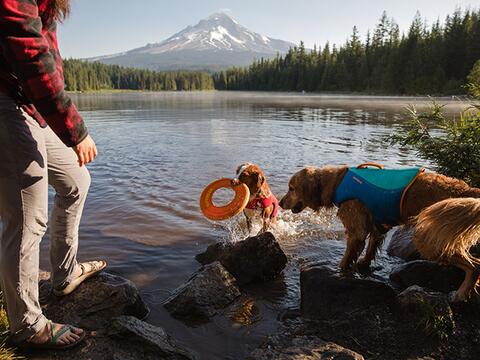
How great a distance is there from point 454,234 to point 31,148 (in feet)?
13.0

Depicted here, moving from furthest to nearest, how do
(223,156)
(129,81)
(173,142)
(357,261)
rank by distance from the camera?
(129,81) < (173,142) < (223,156) < (357,261)

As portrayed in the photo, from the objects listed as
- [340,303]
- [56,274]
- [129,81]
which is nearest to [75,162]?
[56,274]

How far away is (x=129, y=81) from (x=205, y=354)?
20653 cm

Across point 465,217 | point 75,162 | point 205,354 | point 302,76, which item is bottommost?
point 205,354

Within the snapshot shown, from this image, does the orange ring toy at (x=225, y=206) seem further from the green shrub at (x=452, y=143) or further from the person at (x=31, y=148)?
the person at (x=31, y=148)

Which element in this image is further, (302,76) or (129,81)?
(129,81)

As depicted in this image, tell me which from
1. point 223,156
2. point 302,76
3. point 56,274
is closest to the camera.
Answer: point 56,274

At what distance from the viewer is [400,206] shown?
4875mm

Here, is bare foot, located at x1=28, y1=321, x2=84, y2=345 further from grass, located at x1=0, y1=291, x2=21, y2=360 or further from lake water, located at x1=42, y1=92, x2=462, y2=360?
lake water, located at x1=42, y1=92, x2=462, y2=360

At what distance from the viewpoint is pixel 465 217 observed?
12.2 ft

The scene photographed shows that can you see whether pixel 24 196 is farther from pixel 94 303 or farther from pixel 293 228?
pixel 293 228

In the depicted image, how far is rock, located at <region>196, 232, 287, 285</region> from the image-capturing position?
18.0 feet

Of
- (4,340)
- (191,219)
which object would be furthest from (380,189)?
(191,219)

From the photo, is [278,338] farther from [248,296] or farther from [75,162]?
[75,162]
